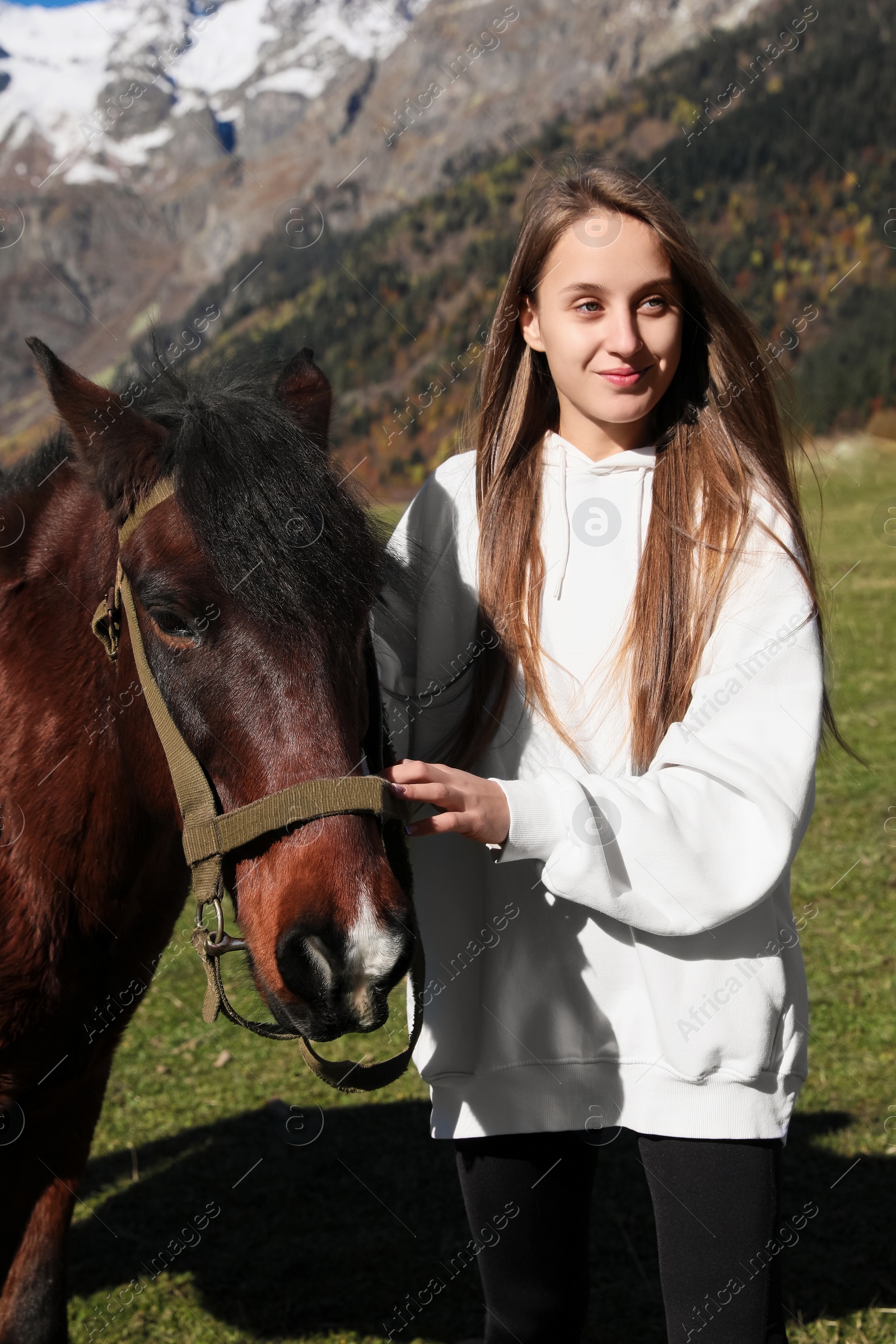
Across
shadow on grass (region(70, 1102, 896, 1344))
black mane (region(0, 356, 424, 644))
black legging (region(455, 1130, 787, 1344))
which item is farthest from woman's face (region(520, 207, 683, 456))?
shadow on grass (region(70, 1102, 896, 1344))

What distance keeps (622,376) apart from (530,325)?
0.30 metres

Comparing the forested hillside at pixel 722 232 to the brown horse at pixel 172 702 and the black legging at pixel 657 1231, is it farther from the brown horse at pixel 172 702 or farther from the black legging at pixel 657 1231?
the black legging at pixel 657 1231

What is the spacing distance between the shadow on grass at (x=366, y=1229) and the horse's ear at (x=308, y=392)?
8.80 ft

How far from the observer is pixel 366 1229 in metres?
3.62

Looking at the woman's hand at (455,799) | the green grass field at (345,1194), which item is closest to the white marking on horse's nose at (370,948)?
the woman's hand at (455,799)

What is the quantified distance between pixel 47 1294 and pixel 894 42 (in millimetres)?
111913

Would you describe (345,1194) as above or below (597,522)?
below

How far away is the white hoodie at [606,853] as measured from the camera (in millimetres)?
1728

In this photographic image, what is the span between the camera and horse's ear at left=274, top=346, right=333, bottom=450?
2.14m

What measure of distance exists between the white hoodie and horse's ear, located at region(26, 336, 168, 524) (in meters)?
0.51

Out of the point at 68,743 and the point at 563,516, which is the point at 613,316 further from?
the point at 68,743

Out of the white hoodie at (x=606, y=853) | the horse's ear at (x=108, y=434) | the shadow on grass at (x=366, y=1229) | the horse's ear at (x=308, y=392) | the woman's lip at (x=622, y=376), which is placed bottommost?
the shadow on grass at (x=366, y=1229)

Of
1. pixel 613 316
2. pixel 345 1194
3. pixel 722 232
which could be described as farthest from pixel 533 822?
pixel 722 232

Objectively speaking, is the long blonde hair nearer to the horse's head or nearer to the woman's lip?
the woman's lip
